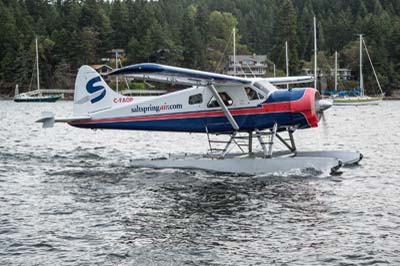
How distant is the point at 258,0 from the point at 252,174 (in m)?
167

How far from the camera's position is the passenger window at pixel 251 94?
16.6 metres

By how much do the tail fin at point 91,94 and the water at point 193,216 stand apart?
169 cm

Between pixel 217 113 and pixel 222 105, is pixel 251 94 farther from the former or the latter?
pixel 217 113

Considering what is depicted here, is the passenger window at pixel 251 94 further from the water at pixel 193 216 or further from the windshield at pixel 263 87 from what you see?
the water at pixel 193 216

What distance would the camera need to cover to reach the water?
30.4 feet

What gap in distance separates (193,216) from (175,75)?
5.14 meters

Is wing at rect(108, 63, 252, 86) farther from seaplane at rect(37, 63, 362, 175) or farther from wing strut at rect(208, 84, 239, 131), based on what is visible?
wing strut at rect(208, 84, 239, 131)

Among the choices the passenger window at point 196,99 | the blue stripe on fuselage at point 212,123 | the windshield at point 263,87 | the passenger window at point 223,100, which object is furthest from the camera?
the passenger window at point 196,99

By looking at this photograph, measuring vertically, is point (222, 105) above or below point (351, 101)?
below

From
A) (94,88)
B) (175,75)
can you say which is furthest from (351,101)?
(175,75)

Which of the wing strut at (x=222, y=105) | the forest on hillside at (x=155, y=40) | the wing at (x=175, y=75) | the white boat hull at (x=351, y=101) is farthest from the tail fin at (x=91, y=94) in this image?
the forest on hillside at (x=155, y=40)

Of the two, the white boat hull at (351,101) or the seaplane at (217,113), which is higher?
the white boat hull at (351,101)

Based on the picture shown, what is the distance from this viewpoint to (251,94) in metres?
16.7

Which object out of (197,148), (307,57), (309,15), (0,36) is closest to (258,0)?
(309,15)
